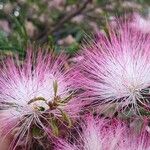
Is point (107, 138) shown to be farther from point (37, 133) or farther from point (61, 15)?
point (61, 15)

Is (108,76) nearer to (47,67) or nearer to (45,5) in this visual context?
(47,67)

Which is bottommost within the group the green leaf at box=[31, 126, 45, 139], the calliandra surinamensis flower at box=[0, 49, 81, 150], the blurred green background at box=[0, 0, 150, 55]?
the green leaf at box=[31, 126, 45, 139]

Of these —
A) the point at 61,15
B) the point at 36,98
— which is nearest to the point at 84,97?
the point at 36,98

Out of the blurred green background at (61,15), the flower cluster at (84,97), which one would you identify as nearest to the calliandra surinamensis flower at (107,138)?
the flower cluster at (84,97)

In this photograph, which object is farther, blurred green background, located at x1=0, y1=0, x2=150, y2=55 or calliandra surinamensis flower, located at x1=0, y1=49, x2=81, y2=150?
blurred green background, located at x1=0, y1=0, x2=150, y2=55

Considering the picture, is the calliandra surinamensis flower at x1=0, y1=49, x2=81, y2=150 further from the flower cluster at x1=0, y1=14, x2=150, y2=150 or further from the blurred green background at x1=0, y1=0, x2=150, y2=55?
the blurred green background at x1=0, y1=0, x2=150, y2=55

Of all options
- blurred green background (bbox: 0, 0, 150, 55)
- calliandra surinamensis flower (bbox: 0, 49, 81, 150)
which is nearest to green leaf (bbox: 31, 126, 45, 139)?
calliandra surinamensis flower (bbox: 0, 49, 81, 150)

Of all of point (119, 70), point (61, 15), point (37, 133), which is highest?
point (61, 15)
